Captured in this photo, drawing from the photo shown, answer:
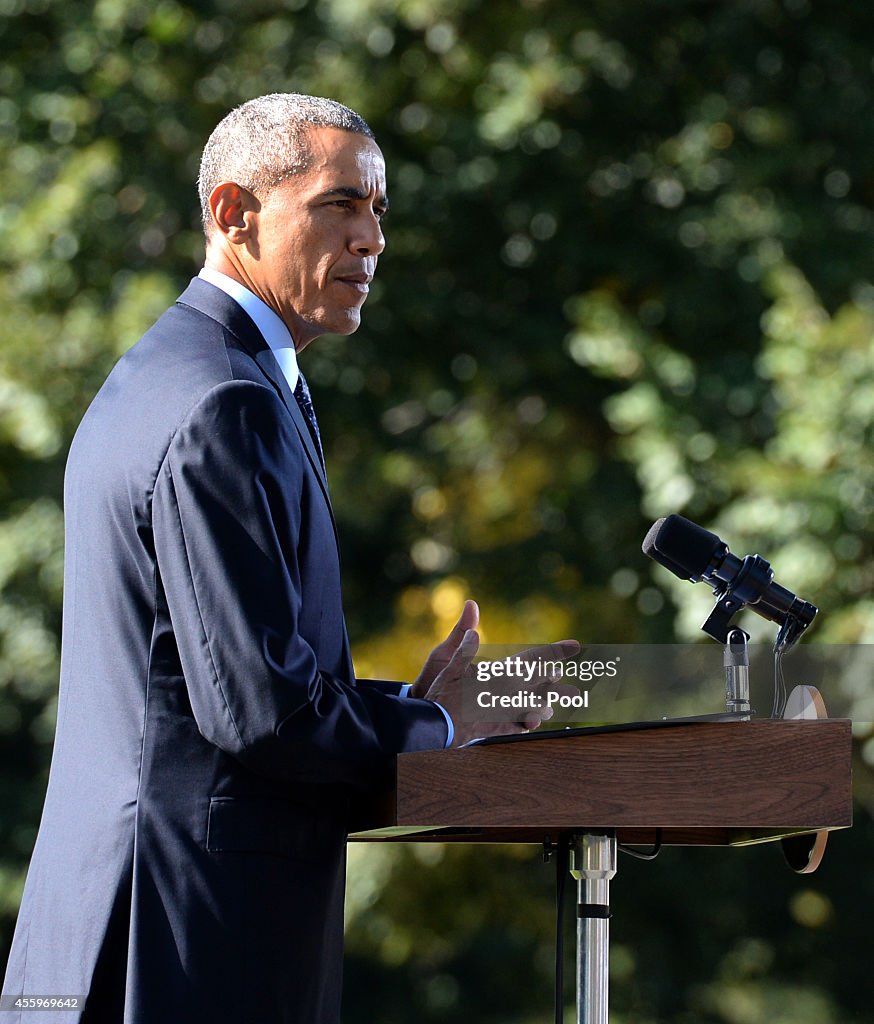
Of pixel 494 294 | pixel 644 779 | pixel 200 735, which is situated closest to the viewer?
pixel 644 779

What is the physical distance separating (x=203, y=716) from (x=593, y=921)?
1.64 feet

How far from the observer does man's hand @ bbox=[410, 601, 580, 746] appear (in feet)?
5.55

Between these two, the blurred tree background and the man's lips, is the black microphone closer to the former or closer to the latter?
the man's lips

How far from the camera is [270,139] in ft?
6.48

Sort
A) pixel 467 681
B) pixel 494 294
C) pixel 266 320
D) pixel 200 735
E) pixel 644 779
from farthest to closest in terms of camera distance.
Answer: pixel 494 294 < pixel 266 320 < pixel 467 681 < pixel 200 735 < pixel 644 779

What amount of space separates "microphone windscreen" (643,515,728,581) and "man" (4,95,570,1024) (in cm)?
25

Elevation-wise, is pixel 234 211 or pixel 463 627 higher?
pixel 234 211

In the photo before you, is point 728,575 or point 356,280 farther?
point 356,280

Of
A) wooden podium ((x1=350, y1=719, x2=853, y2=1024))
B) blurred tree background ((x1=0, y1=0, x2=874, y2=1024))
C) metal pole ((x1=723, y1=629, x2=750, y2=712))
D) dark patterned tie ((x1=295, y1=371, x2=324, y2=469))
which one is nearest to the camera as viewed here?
wooden podium ((x1=350, y1=719, x2=853, y2=1024))

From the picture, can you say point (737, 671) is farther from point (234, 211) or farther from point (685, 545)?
point (234, 211)

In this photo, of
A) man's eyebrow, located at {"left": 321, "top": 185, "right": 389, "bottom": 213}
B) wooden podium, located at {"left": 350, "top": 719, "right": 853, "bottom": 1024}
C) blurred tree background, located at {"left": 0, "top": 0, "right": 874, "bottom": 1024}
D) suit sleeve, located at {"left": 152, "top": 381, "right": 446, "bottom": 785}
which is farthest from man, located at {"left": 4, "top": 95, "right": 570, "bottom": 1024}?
blurred tree background, located at {"left": 0, "top": 0, "right": 874, "bottom": 1024}

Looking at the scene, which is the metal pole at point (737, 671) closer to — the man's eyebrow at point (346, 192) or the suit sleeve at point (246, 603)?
the suit sleeve at point (246, 603)

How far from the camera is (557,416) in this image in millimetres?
6410

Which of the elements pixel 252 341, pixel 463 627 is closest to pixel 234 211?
pixel 252 341
